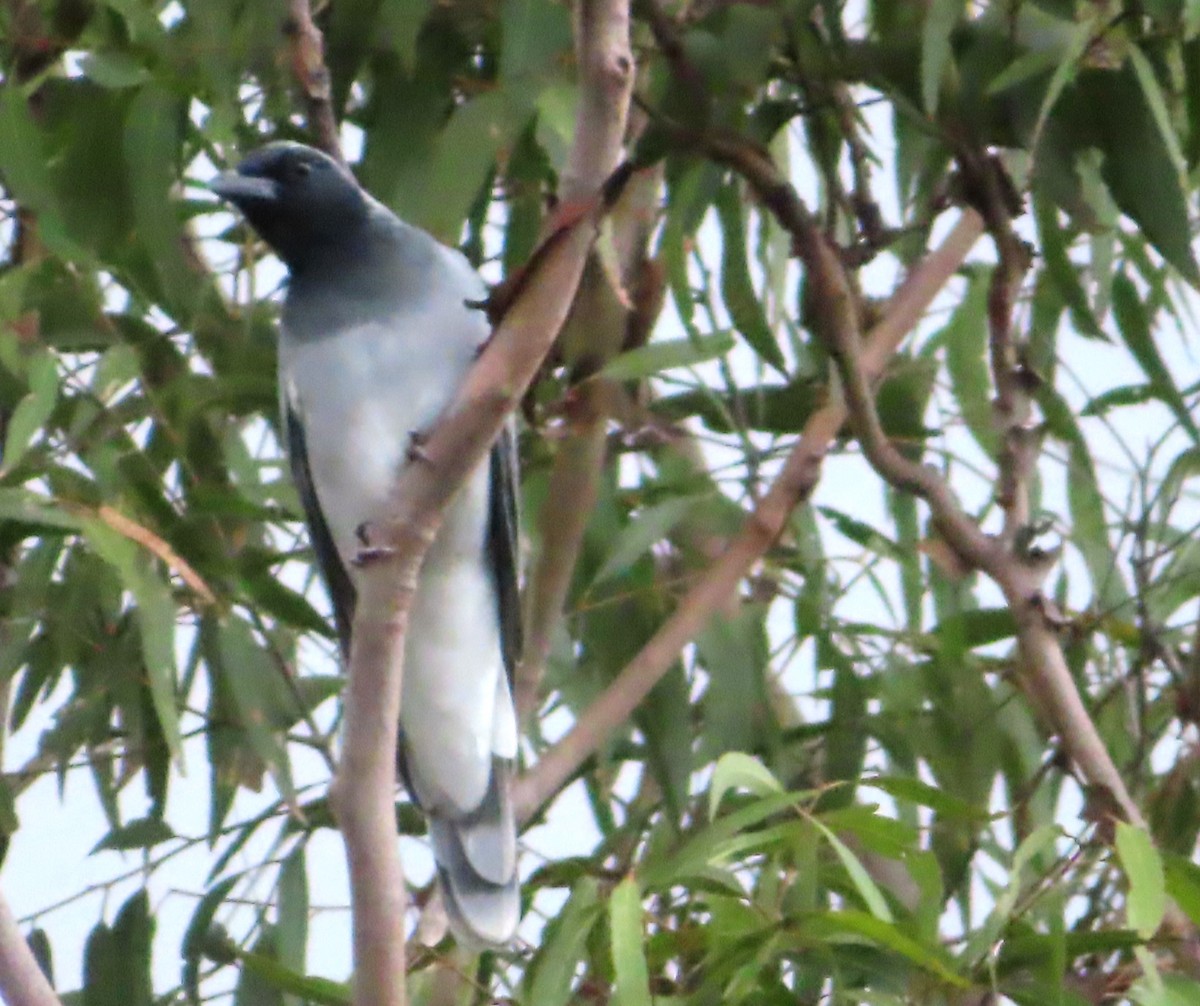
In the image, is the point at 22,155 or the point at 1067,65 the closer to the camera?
the point at 1067,65

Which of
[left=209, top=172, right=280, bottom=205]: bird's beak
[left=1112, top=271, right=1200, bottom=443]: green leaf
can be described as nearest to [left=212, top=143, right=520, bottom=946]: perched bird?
[left=209, top=172, right=280, bottom=205]: bird's beak

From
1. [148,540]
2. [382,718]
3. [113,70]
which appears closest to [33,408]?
[148,540]

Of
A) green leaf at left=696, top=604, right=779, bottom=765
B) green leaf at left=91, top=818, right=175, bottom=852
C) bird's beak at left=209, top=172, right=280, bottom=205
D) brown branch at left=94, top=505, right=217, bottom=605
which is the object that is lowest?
green leaf at left=91, top=818, right=175, bottom=852

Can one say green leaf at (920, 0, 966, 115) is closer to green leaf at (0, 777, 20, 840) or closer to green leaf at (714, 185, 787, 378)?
green leaf at (714, 185, 787, 378)

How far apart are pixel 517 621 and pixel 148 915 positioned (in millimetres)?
424

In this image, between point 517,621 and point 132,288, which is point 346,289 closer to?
point 132,288

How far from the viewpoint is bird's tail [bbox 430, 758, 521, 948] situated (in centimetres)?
193

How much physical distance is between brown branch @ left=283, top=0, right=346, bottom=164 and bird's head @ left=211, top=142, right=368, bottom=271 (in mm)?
162

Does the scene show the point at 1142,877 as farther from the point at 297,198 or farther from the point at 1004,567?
the point at 297,198

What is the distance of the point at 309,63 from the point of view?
1757mm

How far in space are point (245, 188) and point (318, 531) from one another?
0.31 meters

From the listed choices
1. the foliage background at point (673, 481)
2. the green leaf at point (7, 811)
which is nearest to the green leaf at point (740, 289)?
the foliage background at point (673, 481)

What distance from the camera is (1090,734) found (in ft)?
5.81

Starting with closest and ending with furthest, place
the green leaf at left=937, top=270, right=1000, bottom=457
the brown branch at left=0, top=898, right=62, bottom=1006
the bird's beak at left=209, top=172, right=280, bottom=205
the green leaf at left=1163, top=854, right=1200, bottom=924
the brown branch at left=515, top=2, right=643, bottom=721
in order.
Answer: the brown branch at left=0, top=898, right=62, bottom=1006 < the green leaf at left=1163, top=854, right=1200, bottom=924 < the brown branch at left=515, top=2, right=643, bottom=721 < the bird's beak at left=209, top=172, right=280, bottom=205 < the green leaf at left=937, top=270, right=1000, bottom=457
